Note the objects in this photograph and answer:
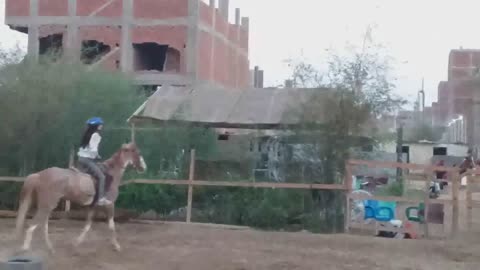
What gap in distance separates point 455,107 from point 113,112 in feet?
296

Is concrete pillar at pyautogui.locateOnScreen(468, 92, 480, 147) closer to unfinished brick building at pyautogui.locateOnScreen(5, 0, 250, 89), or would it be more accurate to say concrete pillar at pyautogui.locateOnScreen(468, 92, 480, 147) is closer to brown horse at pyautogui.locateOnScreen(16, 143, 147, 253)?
unfinished brick building at pyautogui.locateOnScreen(5, 0, 250, 89)

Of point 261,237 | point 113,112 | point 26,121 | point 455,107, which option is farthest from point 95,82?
point 455,107

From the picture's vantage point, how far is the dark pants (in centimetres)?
1314

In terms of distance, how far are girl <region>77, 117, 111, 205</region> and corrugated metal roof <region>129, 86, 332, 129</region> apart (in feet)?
18.5

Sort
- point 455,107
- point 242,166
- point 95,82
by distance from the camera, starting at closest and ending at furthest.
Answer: point 242,166
point 95,82
point 455,107

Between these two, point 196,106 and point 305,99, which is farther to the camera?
point 196,106

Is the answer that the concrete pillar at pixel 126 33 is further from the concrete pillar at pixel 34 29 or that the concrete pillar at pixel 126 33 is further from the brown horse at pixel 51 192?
the brown horse at pixel 51 192

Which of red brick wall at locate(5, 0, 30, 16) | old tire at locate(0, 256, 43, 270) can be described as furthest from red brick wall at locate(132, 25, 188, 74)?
old tire at locate(0, 256, 43, 270)

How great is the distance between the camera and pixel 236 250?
13.4 m

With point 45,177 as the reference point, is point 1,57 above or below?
above

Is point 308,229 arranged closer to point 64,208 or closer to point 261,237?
point 261,237

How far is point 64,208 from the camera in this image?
60.2 feet

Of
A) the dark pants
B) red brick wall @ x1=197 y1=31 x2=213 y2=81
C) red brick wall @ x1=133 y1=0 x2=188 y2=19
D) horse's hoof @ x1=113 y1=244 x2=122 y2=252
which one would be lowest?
horse's hoof @ x1=113 y1=244 x2=122 y2=252

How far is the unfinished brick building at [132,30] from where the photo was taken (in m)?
44.2
